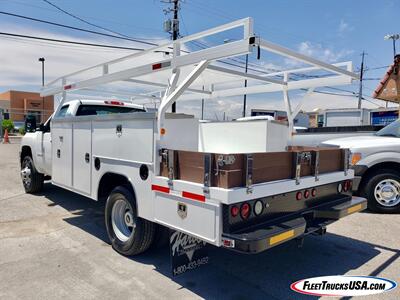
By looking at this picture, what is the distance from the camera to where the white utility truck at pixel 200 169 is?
9.69 ft

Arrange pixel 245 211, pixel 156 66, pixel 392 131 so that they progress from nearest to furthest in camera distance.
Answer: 1. pixel 245 211
2. pixel 156 66
3. pixel 392 131

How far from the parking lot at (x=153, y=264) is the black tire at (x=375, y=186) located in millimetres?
631

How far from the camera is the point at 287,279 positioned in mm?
3684

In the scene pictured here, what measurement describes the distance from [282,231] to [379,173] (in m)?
4.40

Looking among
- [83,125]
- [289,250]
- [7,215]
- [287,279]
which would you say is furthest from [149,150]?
[7,215]

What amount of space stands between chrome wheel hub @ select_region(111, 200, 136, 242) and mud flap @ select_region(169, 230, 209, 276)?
3.25 ft

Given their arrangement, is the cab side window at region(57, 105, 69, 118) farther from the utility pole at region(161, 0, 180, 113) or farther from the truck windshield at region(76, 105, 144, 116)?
the utility pole at region(161, 0, 180, 113)

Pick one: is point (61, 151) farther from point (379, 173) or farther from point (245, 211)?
point (379, 173)

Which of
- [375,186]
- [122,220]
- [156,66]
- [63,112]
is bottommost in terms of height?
[122,220]

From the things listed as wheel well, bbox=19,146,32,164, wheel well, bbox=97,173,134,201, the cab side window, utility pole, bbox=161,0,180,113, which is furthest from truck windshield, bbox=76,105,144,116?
utility pole, bbox=161,0,180,113

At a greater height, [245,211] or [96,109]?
[96,109]

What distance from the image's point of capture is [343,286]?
3.60 metres

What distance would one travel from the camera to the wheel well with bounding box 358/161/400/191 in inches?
255

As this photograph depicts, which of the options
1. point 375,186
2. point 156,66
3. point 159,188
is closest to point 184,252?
point 159,188
